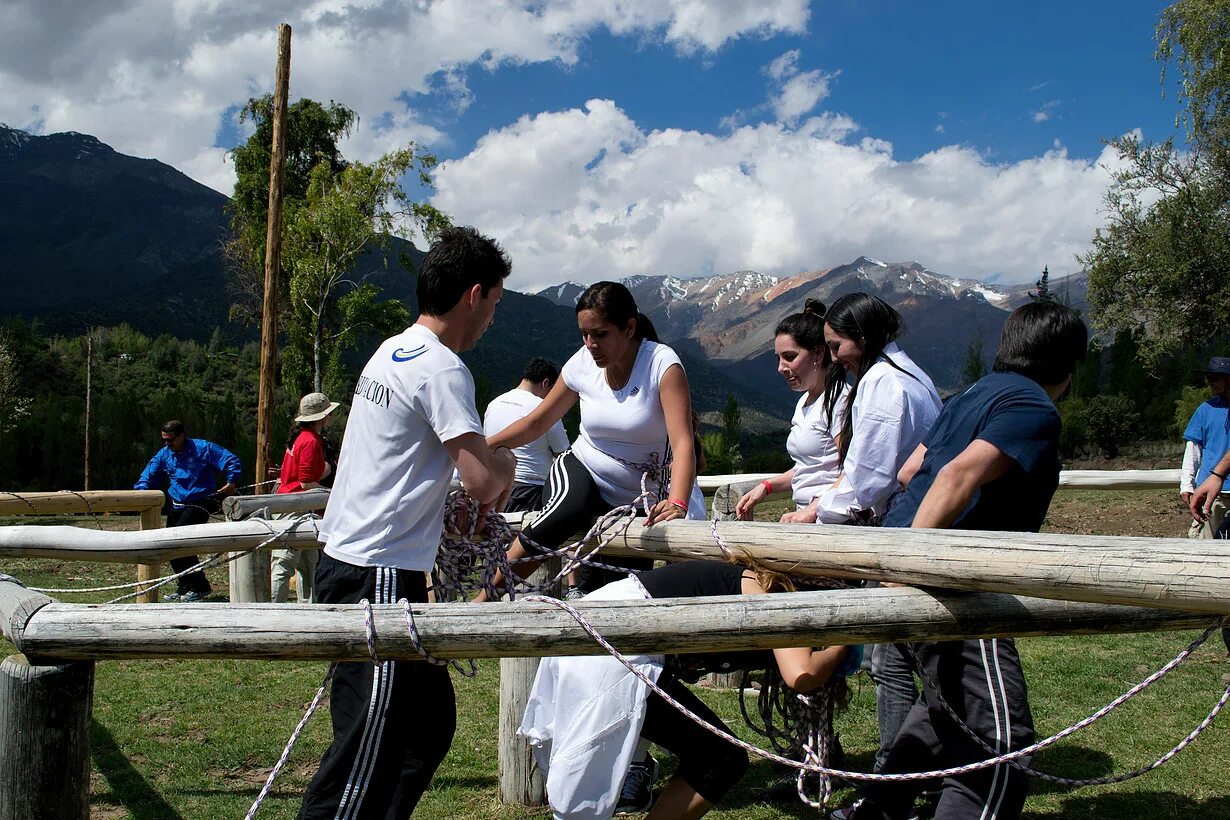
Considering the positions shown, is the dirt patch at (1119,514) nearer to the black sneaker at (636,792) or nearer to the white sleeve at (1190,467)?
the white sleeve at (1190,467)

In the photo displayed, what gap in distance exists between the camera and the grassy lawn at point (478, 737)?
4191mm

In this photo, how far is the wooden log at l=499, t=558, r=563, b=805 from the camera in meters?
4.00

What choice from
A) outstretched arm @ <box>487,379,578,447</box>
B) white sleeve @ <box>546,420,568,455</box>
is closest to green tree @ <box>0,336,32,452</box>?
white sleeve @ <box>546,420,568,455</box>

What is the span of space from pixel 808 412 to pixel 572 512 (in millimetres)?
1133

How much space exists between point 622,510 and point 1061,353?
1.66 meters

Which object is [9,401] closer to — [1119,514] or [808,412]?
[1119,514]

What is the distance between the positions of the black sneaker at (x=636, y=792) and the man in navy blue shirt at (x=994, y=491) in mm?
1284

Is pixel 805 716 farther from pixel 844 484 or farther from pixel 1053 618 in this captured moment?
pixel 1053 618

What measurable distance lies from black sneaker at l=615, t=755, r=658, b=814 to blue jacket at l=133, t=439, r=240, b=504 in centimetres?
727

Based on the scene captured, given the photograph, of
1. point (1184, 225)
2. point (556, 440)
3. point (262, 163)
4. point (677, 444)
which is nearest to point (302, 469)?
point (556, 440)

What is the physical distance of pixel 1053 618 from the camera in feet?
8.07

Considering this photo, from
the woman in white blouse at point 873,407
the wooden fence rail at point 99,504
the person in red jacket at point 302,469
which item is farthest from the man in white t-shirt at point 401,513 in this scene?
the wooden fence rail at point 99,504

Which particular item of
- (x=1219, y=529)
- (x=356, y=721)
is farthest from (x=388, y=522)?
(x=1219, y=529)

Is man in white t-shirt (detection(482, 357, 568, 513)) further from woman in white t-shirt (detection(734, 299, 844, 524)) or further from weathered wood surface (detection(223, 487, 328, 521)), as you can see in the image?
woman in white t-shirt (detection(734, 299, 844, 524))
